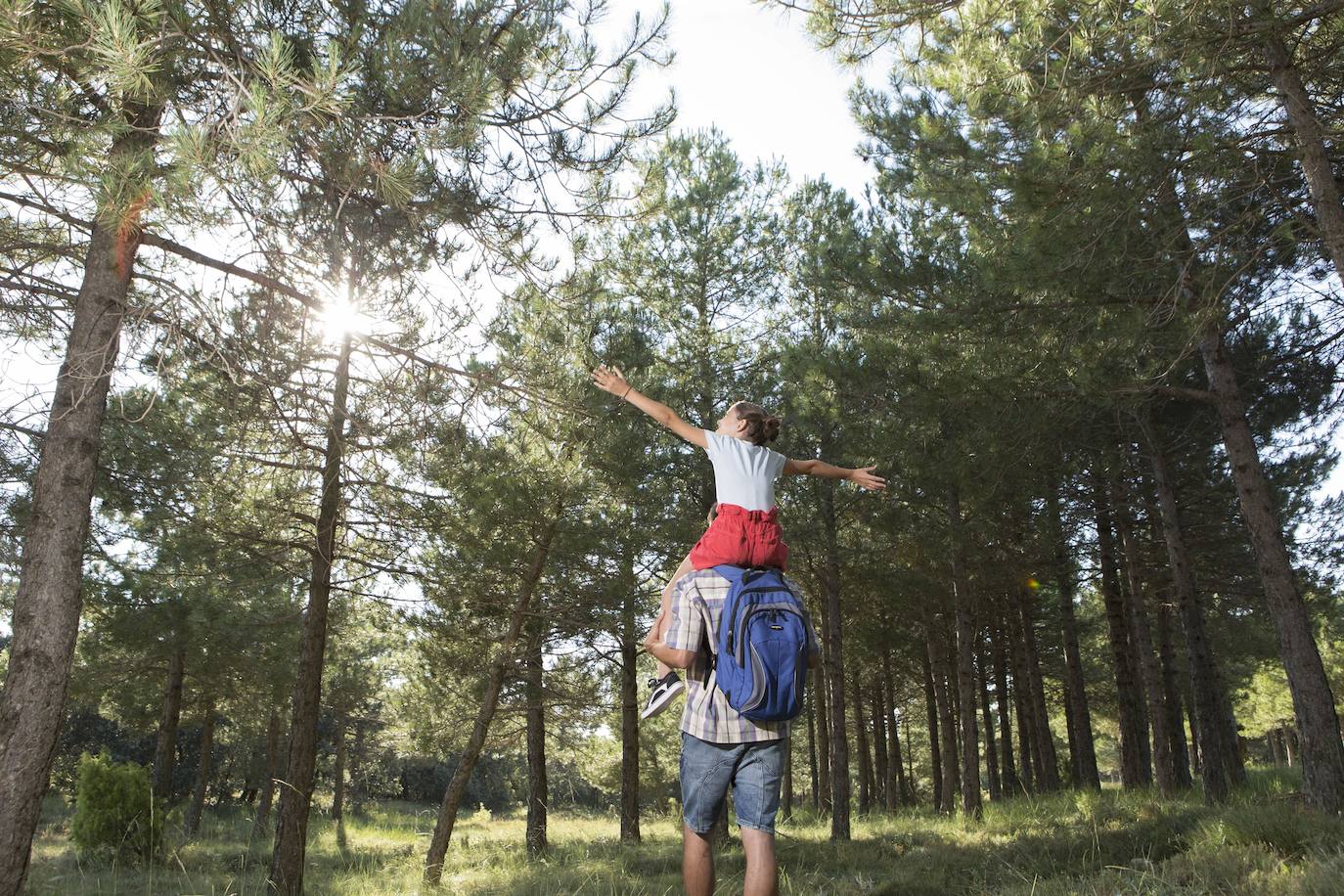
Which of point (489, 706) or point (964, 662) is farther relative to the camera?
point (964, 662)

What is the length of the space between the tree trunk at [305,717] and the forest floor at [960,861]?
0.45m

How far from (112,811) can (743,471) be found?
12.8 m

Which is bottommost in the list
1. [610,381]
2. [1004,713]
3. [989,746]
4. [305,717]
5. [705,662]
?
[989,746]

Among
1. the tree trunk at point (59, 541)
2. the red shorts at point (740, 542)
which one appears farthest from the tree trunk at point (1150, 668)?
the tree trunk at point (59, 541)

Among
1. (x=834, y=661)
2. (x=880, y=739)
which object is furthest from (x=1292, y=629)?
(x=880, y=739)

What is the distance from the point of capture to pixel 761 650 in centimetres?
288

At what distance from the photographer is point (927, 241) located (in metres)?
9.14

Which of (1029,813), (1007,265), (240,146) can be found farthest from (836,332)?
(240,146)

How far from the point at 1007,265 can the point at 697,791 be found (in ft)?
18.2

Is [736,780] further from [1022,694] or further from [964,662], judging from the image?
[1022,694]

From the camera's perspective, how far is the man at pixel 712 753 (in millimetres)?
2924

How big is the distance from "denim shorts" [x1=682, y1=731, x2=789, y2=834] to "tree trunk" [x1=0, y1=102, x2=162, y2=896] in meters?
3.55

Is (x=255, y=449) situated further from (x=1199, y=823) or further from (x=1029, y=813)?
(x=1029, y=813)

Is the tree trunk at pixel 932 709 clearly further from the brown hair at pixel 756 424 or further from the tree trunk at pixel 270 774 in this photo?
the brown hair at pixel 756 424
